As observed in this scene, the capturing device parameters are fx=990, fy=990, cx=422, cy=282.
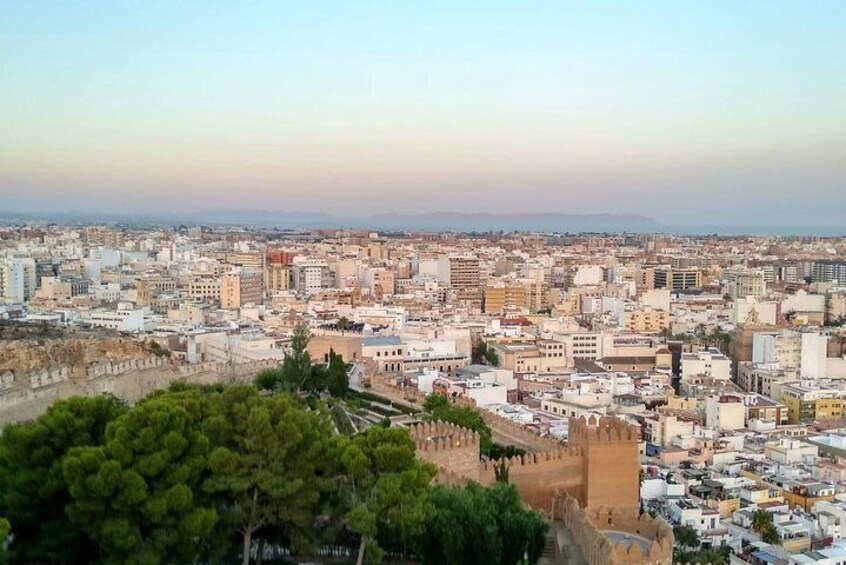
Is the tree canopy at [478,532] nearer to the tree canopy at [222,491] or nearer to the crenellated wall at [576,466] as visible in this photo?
the tree canopy at [222,491]

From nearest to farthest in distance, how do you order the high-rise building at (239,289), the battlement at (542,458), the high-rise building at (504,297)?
the battlement at (542,458) → the high-rise building at (239,289) → the high-rise building at (504,297)

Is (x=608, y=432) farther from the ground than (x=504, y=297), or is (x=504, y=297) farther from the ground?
(x=608, y=432)

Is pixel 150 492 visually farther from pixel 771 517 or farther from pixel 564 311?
pixel 564 311

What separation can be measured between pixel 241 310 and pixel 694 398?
22.3m

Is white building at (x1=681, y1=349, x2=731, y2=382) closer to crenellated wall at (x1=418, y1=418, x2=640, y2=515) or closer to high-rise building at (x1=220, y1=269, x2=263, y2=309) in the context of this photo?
crenellated wall at (x1=418, y1=418, x2=640, y2=515)

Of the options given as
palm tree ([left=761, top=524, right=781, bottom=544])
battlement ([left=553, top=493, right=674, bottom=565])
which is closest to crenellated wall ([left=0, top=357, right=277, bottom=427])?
battlement ([left=553, top=493, right=674, bottom=565])

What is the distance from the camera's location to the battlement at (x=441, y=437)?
40.9 ft

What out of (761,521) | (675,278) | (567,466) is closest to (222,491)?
(567,466)

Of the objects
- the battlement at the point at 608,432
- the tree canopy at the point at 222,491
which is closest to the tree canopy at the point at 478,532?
the tree canopy at the point at 222,491

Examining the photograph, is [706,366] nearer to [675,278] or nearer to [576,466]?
[576,466]

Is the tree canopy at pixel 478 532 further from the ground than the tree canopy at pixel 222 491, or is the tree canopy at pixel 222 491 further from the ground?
the tree canopy at pixel 222 491

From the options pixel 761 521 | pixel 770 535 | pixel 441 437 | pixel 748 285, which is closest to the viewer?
pixel 441 437

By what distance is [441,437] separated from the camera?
12.7 meters

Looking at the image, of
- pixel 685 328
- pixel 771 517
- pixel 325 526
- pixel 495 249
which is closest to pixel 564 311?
pixel 685 328
